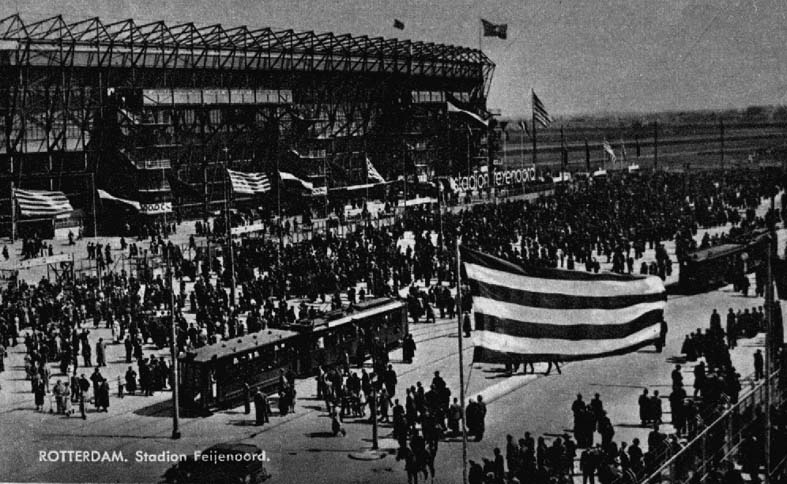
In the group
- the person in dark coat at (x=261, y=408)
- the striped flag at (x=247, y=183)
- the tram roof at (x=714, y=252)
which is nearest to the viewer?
the person in dark coat at (x=261, y=408)

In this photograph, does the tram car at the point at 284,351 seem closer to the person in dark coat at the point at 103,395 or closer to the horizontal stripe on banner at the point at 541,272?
the person in dark coat at the point at 103,395

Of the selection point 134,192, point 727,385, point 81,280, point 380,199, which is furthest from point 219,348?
point 380,199

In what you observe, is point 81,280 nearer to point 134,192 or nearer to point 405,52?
point 134,192

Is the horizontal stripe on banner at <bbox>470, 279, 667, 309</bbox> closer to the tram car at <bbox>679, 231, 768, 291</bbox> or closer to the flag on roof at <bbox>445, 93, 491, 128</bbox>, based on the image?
the tram car at <bbox>679, 231, 768, 291</bbox>

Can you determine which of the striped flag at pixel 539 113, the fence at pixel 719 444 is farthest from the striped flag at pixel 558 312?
A: the striped flag at pixel 539 113

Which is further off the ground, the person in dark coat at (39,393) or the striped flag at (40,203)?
the striped flag at (40,203)

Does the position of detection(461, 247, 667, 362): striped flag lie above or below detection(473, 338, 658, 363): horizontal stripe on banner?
above

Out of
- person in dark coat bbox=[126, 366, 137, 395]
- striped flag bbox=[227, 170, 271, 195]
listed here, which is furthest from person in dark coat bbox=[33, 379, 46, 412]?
striped flag bbox=[227, 170, 271, 195]
